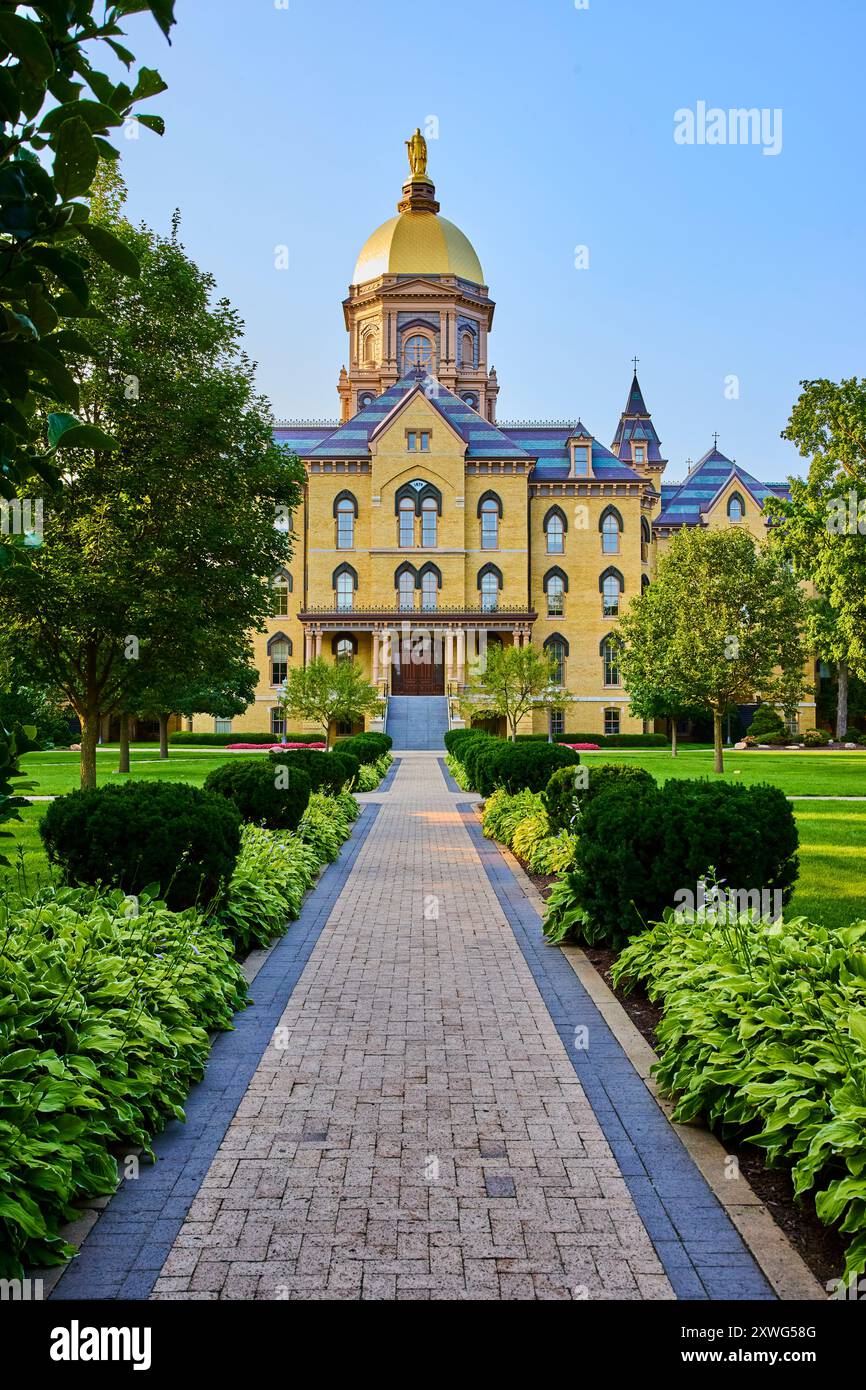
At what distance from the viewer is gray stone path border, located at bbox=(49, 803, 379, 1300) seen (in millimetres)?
3938

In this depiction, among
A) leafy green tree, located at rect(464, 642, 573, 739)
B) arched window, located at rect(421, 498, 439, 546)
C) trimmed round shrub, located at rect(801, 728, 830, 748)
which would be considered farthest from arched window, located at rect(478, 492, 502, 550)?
leafy green tree, located at rect(464, 642, 573, 739)

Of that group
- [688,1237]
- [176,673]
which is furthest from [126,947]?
[176,673]

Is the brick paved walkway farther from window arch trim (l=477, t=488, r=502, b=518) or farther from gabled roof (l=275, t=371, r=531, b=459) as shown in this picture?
gabled roof (l=275, t=371, r=531, b=459)

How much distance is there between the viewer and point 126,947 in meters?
6.86

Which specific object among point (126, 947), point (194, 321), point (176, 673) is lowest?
point (126, 947)

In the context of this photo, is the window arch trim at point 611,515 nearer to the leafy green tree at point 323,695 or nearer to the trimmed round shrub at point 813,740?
the trimmed round shrub at point 813,740

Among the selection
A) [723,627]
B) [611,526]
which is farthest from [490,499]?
[723,627]

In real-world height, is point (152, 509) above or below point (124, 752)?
above

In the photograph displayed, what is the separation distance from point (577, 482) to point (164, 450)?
4962 centimetres

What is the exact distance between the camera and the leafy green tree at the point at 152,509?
14.7 meters

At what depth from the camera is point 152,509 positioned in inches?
607

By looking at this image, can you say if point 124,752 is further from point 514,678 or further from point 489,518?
point 489,518

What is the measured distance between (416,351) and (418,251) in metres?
6.97
